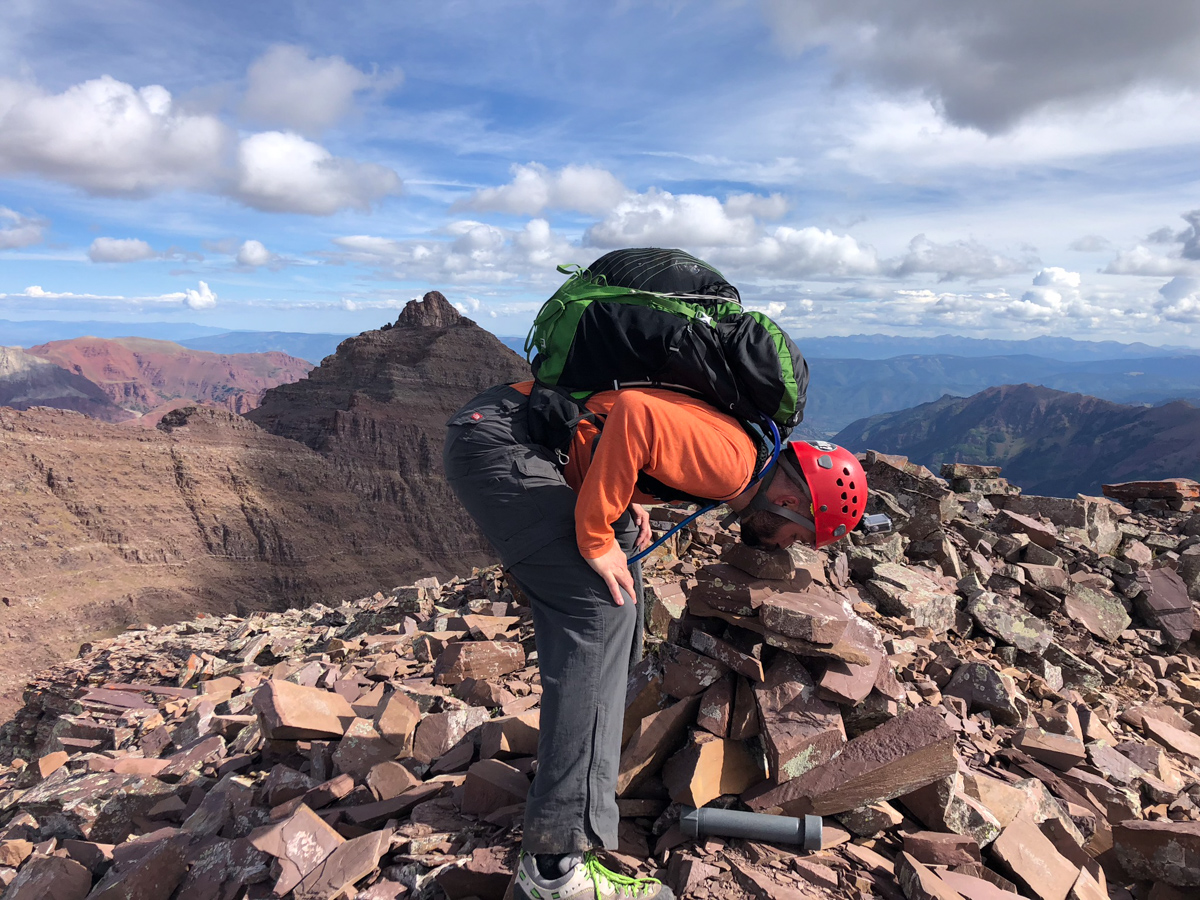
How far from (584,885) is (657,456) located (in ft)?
5.79

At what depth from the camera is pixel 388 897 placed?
3029mm

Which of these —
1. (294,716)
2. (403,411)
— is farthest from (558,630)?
(403,411)

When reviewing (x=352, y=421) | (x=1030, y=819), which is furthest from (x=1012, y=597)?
(x=352, y=421)

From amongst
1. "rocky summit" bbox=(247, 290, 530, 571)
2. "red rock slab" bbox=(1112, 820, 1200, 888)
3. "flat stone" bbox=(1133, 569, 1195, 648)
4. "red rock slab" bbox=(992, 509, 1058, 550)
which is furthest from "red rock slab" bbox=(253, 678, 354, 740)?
"rocky summit" bbox=(247, 290, 530, 571)

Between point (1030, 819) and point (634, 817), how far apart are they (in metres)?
2.21

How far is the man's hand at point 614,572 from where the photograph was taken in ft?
9.18

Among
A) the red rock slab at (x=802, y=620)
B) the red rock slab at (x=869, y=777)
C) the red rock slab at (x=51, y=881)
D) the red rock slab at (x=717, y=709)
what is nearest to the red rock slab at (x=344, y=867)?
the red rock slab at (x=51, y=881)

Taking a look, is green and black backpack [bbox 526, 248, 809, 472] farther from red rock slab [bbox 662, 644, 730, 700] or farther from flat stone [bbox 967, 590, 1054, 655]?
flat stone [bbox 967, 590, 1054, 655]

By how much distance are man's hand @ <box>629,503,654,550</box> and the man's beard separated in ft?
1.89

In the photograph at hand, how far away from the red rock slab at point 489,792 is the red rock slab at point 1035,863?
8.05ft

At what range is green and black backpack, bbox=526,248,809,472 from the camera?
2.87 meters

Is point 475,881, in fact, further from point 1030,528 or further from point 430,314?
point 430,314

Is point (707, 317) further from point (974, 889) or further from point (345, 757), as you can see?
point (345, 757)

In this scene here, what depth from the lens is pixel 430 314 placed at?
217ft
